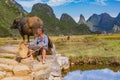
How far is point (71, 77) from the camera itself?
104 feet

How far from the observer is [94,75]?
33688 mm

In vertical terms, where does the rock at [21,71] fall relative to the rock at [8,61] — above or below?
below

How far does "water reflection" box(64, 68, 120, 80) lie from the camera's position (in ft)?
105

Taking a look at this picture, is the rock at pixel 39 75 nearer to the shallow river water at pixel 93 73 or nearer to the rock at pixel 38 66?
the rock at pixel 38 66

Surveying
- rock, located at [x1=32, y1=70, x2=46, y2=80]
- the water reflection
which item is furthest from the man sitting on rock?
the water reflection

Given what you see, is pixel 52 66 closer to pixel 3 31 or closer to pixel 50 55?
pixel 50 55

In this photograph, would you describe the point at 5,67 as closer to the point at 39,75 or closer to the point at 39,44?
the point at 39,75

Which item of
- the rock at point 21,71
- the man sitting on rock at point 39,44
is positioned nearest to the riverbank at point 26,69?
the rock at point 21,71

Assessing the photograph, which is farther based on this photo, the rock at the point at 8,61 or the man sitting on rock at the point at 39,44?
the man sitting on rock at the point at 39,44

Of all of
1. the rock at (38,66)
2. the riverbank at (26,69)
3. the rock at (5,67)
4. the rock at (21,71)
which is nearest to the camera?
the riverbank at (26,69)

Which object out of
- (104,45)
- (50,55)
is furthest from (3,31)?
(50,55)

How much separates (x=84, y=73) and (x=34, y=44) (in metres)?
19.9

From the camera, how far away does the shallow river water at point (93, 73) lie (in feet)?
106

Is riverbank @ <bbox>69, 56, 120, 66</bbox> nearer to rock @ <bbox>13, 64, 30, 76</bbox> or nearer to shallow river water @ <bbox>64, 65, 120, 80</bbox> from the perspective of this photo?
shallow river water @ <bbox>64, 65, 120, 80</bbox>
